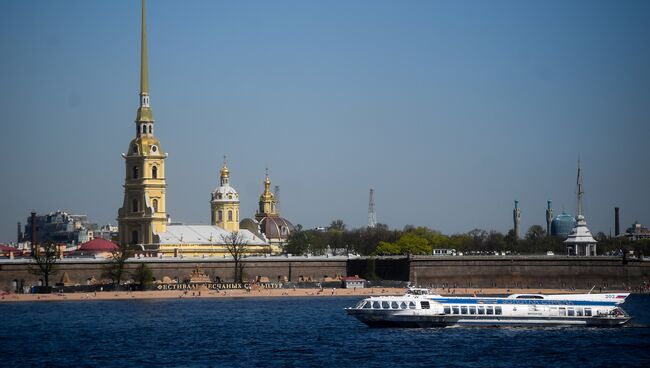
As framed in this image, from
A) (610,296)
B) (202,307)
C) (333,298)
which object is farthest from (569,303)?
(333,298)

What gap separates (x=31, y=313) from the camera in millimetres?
109812

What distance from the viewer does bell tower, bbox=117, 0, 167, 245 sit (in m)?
166

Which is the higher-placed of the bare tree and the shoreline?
the bare tree

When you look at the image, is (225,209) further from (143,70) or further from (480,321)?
(480,321)

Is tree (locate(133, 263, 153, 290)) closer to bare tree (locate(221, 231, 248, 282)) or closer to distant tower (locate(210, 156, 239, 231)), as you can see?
bare tree (locate(221, 231, 248, 282))

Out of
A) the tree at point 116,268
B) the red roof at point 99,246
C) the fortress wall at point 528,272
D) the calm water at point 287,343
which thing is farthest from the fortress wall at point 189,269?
the calm water at point 287,343

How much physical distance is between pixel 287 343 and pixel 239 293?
61.9 meters

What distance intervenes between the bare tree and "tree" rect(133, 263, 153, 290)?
11059 millimetres

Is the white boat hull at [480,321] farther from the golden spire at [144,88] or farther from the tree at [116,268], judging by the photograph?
the golden spire at [144,88]

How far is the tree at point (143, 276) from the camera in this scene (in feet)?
463

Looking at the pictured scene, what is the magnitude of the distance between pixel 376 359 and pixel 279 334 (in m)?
17.5

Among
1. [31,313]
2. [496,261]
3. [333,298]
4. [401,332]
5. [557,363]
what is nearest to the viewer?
[557,363]

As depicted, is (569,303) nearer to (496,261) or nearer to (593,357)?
(593,357)

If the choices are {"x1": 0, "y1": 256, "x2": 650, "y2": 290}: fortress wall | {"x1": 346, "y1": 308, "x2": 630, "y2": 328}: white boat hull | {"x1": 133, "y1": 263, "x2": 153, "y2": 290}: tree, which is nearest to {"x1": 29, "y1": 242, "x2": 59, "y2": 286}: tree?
{"x1": 0, "y1": 256, "x2": 650, "y2": 290}: fortress wall
